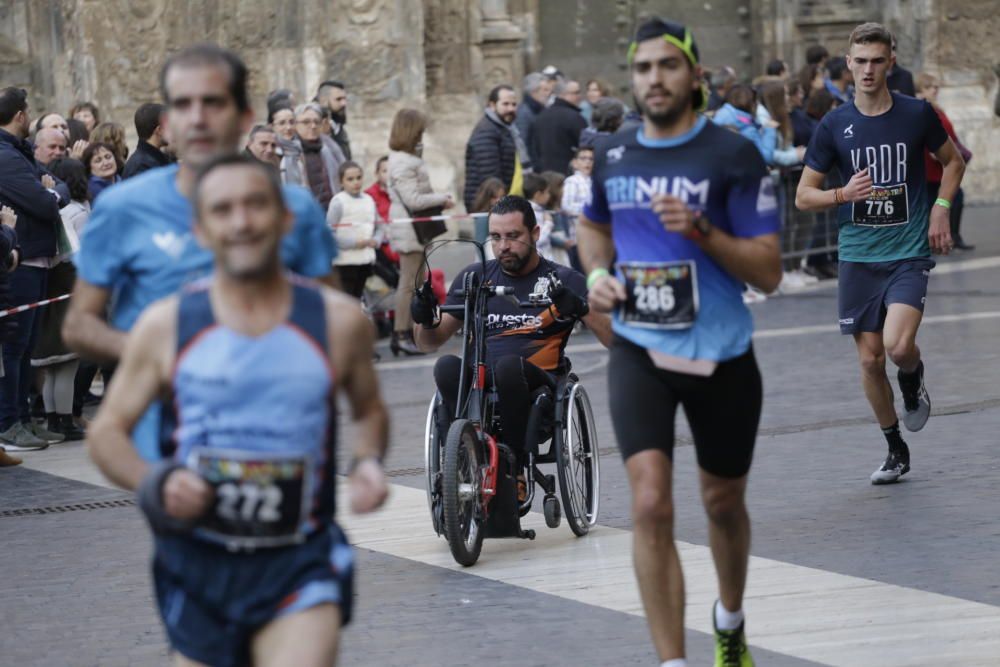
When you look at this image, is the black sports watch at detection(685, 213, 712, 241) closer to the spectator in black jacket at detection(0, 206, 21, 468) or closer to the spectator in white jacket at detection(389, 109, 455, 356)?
the spectator in black jacket at detection(0, 206, 21, 468)

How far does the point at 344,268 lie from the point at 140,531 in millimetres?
5992

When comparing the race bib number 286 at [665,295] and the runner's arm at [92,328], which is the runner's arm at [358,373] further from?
the race bib number 286 at [665,295]

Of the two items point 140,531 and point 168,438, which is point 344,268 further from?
point 168,438

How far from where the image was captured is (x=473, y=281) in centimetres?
812

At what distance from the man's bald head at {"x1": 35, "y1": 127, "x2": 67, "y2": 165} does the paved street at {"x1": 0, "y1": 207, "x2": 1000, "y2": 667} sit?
198 cm

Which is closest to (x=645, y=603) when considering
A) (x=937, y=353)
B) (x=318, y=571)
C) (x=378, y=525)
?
(x=318, y=571)

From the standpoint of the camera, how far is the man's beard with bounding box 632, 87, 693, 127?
5.47m

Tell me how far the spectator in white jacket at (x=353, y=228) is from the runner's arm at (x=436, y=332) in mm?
6220

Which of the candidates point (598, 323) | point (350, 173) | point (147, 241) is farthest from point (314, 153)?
point (147, 241)

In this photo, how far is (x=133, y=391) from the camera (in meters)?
3.91

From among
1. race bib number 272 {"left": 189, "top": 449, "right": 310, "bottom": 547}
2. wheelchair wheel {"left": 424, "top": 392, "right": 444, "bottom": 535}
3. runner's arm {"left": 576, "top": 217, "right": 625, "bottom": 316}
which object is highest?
runner's arm {"left": 576, "top": 217, "right": 625, "bottom": 316}

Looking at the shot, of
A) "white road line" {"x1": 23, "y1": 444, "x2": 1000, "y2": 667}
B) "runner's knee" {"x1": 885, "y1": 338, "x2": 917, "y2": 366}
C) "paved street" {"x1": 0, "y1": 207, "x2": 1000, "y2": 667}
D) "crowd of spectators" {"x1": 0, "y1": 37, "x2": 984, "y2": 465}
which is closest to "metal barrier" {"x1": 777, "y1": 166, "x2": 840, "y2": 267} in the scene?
"crowd of spectators" {"x1": 0, "y1": 37, "x2": 984, "y2": 465}

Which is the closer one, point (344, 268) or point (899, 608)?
point (899, 608)

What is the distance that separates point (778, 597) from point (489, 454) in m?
1.52
